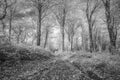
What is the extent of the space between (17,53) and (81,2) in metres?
15.5

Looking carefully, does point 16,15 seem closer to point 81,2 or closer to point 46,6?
point 46,6

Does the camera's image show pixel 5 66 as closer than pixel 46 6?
Yes

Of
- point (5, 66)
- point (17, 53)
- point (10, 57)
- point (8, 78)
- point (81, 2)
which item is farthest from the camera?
point (81, 2)

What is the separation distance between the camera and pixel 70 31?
93.6 feet

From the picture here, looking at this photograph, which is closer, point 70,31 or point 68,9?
point 68,9

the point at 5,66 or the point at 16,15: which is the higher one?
the point at 16,15

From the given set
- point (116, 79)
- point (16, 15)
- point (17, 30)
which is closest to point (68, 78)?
point (116, 79)

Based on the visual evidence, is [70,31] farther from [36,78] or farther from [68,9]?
[36,78]

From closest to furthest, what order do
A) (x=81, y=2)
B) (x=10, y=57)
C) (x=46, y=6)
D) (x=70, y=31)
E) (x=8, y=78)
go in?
(x=8, y=78)
(x=10, y=57)
(x=46, y=6)
(x=81, y=2)
(x=70, y=31)

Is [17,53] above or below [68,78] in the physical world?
above

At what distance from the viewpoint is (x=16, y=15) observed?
21.9 meters

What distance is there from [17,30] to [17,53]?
2629 cm

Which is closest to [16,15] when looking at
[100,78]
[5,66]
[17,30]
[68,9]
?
[17,30]

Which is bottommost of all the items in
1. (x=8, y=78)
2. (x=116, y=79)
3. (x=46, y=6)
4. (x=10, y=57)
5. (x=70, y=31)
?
(x=116, y=79)
